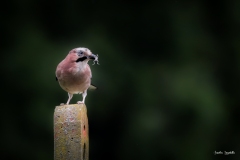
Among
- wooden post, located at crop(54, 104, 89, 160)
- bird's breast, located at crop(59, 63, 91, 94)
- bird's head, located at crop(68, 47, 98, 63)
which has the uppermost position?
bird's head, located at crop(68, 47, 98, 63)

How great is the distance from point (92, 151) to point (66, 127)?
449 cm

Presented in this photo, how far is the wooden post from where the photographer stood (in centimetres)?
324

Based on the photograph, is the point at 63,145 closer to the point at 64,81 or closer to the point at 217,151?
the point at 64,81

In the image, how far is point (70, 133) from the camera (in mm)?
3270

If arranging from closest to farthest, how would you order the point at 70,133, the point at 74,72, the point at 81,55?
1. the point at 70,133
2. the point at 81,55
3. the point at 74,72

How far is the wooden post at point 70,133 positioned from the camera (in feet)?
10.6

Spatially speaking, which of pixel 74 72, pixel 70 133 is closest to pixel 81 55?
pixel 74 72

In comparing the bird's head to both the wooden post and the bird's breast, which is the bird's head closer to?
the bird's breast

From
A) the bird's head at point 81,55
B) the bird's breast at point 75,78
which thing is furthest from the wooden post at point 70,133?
the bird's breast at point 75,78

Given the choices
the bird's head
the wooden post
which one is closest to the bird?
the bird's head

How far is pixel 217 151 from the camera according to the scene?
747 cm

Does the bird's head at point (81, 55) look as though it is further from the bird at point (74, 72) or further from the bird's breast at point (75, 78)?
the bird's breast at point (75, 78)

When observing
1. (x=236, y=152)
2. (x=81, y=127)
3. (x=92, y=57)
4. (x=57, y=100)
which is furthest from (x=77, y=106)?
(x=236, y=152)

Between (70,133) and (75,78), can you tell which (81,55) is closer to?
(75,78)
